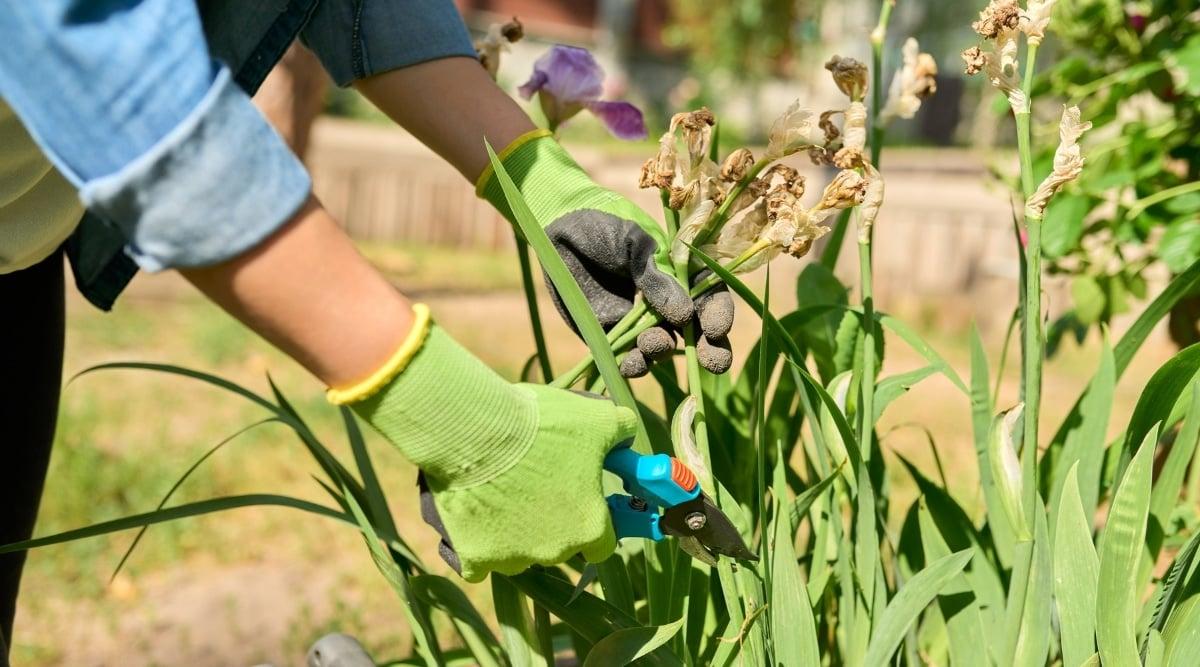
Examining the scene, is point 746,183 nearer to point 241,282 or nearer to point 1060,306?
point 241,282

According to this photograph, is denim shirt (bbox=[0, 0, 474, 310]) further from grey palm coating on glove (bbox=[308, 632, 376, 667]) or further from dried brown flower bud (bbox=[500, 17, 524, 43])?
dried brown flower bud (bbox=[500, 17, 524, 43])

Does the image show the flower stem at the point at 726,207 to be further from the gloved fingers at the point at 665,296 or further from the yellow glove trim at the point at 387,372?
the yellow glove trim at the point at 387,372

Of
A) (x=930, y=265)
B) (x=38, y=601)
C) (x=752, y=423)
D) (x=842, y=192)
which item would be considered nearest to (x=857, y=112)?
(x=842, y=192)

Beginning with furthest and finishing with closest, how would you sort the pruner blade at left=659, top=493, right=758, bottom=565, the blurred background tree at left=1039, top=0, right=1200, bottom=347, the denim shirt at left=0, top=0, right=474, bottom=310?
the blurred background tree at left=1039, top=0, right=1200, bottom=347
the pruner blade at left=659, top=493, right=758, bottom=565
the denim shirt at left=0, top=0, right=474, bottom=310

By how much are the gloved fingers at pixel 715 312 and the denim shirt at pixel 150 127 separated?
1.22ft

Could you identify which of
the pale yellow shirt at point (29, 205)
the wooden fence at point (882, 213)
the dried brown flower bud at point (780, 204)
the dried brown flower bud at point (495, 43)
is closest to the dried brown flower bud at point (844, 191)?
the dried brown flower bud at point (780, 204)

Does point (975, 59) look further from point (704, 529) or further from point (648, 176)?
point (704, 529)

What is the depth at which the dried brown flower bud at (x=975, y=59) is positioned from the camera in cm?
86

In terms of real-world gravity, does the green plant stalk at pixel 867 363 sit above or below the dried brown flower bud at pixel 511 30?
below

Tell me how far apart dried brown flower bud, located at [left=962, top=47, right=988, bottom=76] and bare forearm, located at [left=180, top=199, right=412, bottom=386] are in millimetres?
473

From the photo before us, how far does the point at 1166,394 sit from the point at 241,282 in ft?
2.41

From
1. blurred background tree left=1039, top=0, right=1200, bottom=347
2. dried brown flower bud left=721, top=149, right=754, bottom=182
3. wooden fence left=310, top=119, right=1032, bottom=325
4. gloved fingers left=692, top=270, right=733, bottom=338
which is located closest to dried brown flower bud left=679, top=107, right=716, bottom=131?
dried brown flower bud left=721, top=149, right=754, bottom=182

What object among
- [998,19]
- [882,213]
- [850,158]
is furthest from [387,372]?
[882,213]

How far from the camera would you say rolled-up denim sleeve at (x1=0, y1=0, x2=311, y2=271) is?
59cm
